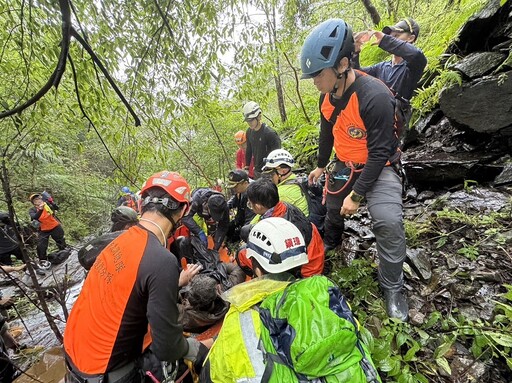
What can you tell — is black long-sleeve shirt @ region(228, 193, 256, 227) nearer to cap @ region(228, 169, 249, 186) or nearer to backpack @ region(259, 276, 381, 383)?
cap @ region(228, 169, 249, 186)

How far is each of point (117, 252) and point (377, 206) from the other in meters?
2.38

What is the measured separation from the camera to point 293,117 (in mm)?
10508

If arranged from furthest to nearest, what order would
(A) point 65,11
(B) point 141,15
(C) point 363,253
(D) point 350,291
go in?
(C) point 363,253 < (D) point 350,291 < (B) point 141,15 < (A) point 65,11

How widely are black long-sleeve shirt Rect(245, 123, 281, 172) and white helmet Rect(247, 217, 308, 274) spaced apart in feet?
14.0

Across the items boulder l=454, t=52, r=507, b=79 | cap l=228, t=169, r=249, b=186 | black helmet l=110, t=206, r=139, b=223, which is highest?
boulder l=454, t=52, r=507, b=79

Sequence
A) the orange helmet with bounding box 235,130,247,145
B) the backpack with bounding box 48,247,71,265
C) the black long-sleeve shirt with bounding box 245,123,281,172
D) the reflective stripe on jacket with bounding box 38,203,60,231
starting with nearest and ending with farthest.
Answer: the black long-sleeve shirt with bounding box 245,123,281,172, the orange helmet with bounding box 235,130,247,145, the reflective stripe on jacket with bounding box 38,203,60,231, the backpack with bounding box 48,247,71,265

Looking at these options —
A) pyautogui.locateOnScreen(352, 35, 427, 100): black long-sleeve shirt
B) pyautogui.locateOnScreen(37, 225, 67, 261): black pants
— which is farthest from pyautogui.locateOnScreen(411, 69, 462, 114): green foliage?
pyautogui.locateOnScreen(37, 225, 67, 261): black pants

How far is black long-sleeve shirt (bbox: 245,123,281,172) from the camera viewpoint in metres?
6.63

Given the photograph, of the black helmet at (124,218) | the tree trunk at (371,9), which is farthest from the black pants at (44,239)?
the tree trunk at (371,9)

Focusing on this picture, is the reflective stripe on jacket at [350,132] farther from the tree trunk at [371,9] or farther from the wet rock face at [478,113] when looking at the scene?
the tree trunk at [371,9]

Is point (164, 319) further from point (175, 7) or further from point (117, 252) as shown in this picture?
point (175, 7)

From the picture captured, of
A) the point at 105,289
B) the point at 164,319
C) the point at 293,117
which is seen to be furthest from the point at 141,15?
the point at 293,117

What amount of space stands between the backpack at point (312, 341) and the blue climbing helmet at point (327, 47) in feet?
6.84

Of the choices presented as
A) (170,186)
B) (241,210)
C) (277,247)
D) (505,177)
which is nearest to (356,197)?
(277,247)
